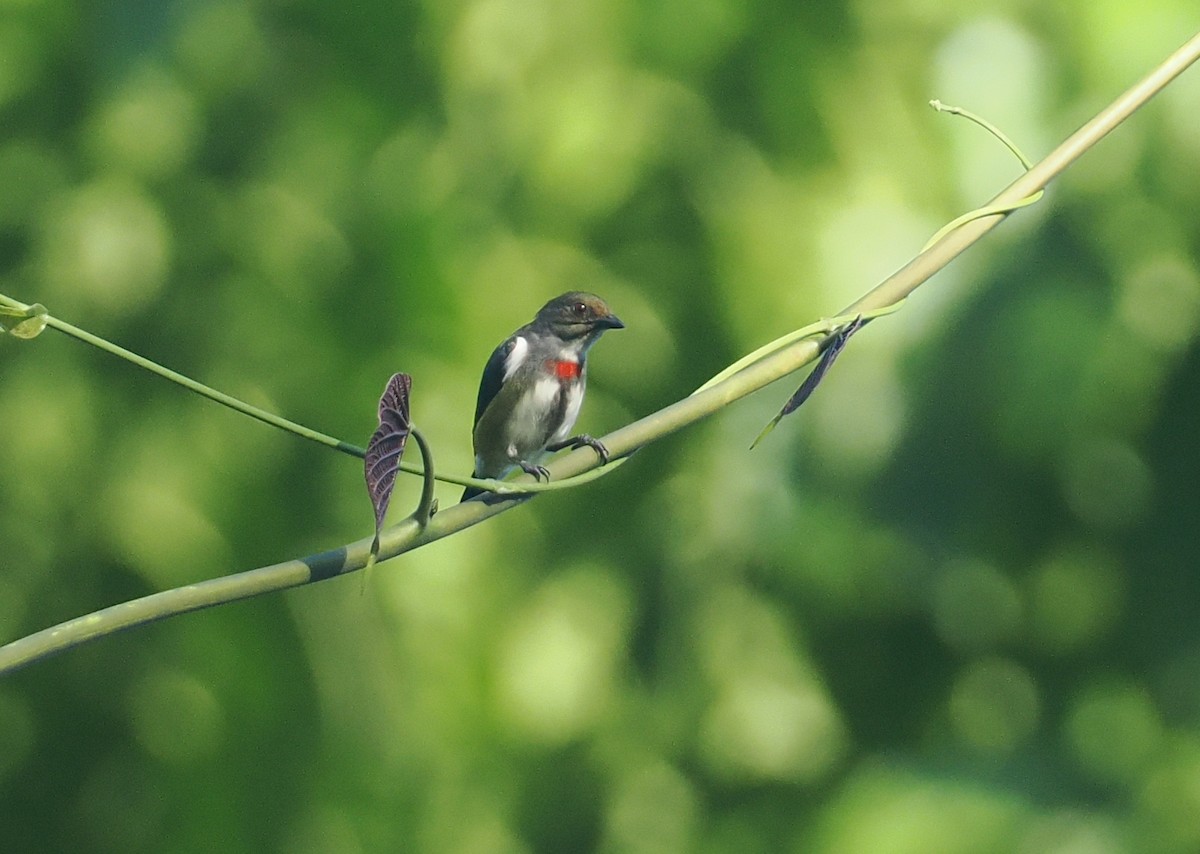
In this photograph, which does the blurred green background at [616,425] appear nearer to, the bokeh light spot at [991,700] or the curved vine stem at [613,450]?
the bokeh light spot at [991,700]

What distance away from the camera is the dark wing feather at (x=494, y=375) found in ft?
10.5

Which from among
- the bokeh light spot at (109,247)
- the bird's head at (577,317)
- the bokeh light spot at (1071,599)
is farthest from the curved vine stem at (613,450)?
the bokeh light spot at (109,247)

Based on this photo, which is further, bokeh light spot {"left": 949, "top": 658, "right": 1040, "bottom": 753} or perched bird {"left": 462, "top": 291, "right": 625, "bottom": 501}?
bokeh light spot {"left": 949, "top": 658, "right": 1040, "bottom": 753}

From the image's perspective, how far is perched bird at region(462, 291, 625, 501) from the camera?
3070mm

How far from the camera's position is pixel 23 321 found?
40.4 inches

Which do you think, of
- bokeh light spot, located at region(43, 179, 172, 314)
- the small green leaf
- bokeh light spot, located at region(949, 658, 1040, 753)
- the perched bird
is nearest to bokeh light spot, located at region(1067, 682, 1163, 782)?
bokeh light spot, located at region(949, 658, 1040, 753)

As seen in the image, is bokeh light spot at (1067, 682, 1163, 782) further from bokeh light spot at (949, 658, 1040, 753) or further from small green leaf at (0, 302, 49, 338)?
small green leaf at (0, 302, 49, 338)

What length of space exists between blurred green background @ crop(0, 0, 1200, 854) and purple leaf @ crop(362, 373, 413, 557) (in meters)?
4.38

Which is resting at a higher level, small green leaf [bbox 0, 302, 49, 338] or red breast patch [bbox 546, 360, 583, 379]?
red breast patch [bbox 546, 360, 583, 379]

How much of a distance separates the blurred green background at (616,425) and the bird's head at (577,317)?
238 cm

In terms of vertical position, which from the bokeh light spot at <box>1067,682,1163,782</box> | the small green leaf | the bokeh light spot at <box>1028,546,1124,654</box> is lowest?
the small green leaf

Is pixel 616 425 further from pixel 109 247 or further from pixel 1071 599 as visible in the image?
pixel 109 247

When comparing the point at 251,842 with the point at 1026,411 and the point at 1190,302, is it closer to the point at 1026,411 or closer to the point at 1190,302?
the point at 1026,411

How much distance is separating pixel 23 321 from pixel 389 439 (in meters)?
0.27
